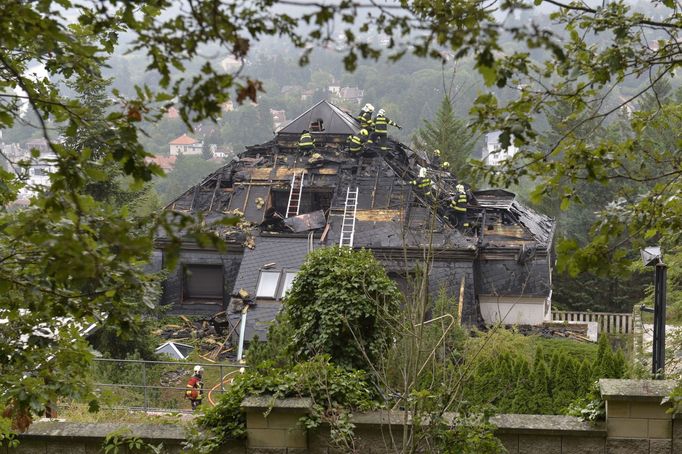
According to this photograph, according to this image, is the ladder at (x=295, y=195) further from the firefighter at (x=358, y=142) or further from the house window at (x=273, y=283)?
the house window at (x=273, y=283)

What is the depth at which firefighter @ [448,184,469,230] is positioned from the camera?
29.5 meters

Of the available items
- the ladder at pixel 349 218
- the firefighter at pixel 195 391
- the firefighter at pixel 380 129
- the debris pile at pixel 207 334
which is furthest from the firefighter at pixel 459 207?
the firefighter at pixel 195 391

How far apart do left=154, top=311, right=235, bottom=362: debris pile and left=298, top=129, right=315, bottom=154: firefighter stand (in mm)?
7309

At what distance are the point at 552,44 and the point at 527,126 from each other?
4.73 feet

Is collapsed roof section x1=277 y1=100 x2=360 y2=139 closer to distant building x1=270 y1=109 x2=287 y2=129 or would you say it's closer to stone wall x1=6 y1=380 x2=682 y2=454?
stone wall x1=6 y1=380 x2=682 y2=454

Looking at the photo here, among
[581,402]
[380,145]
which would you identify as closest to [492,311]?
[380,145]

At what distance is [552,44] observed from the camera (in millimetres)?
4977

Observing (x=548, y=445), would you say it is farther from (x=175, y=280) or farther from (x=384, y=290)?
(x=175, y=280)

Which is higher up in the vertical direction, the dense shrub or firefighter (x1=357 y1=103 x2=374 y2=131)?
firefighter (x1=357 y1=103 x2=374 y2=131)

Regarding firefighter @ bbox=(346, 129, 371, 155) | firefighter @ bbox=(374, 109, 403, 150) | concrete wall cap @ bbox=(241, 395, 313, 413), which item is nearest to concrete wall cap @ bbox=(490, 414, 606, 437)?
concrete wall cap @ bbox=(241, 395, 313, 413)

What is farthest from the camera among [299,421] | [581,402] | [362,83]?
[362,83]

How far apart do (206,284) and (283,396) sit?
21.9 metres

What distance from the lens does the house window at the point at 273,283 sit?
26031 millimetres

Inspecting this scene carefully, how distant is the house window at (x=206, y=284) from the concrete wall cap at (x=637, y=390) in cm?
2221
